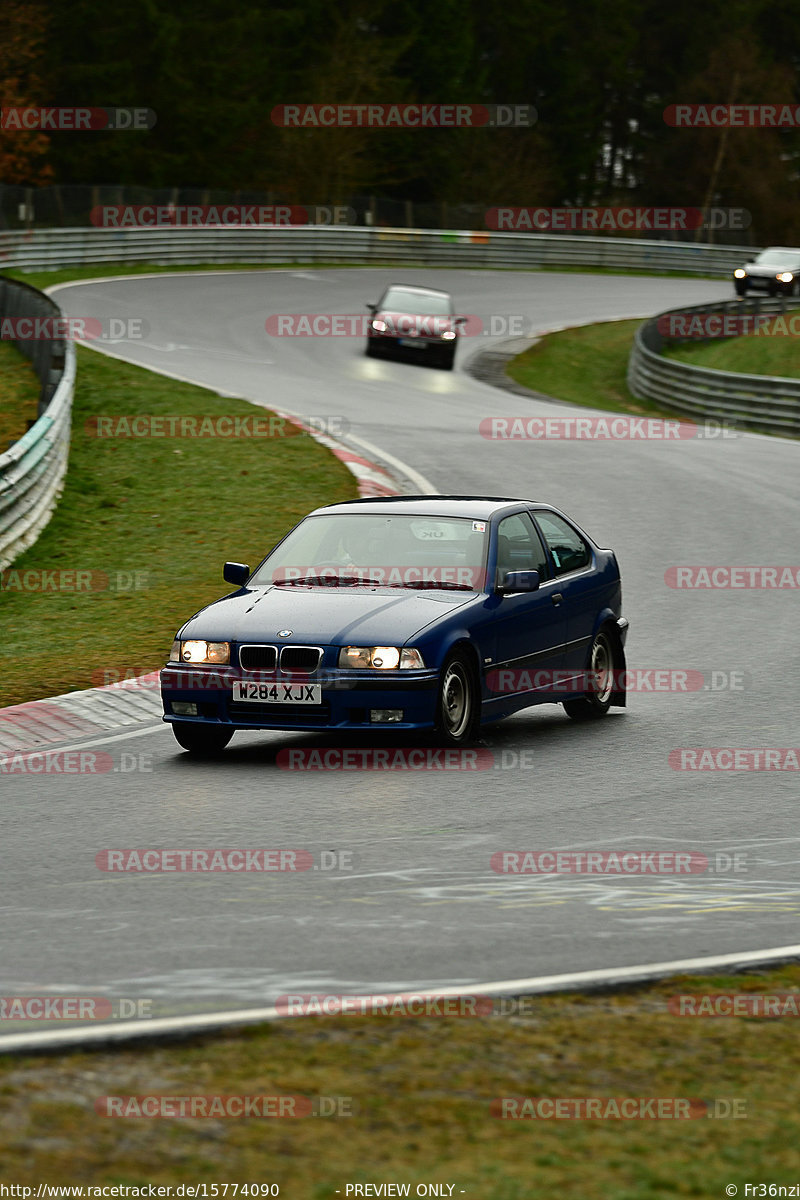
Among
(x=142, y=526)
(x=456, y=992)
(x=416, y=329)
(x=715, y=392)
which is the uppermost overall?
(x=456, y=992)

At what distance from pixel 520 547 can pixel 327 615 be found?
1.76 m

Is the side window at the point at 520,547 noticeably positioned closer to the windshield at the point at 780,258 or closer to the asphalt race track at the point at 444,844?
the asphalt race track at the point at 444,844

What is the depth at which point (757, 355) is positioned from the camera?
3791 cm

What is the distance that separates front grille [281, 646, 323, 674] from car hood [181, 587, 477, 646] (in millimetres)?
40

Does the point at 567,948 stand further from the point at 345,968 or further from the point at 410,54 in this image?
the point at 410,54

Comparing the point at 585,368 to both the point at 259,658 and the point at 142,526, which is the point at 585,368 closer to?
the point at 142,526

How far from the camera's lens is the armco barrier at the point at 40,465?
56.6 ft

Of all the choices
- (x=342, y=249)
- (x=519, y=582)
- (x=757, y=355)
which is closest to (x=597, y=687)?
(x=519, y=582)

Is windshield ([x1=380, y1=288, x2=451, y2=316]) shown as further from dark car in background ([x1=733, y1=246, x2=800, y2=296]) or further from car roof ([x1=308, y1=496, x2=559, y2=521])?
car roof ([x1=308, y1=496, x2=559, y2=521])

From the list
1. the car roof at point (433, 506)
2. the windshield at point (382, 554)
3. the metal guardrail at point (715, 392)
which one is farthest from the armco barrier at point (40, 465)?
the metal guardrail at point (715, 392)

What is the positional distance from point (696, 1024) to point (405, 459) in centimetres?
1830

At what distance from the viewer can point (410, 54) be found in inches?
3282

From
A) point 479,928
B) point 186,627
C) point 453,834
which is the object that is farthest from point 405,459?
point 479,928

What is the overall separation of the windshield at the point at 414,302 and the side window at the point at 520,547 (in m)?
24.2
